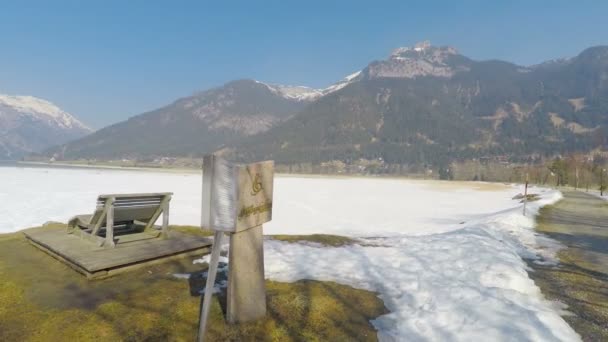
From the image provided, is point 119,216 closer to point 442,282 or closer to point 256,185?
point 256,185

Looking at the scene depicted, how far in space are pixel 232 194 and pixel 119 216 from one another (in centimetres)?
470

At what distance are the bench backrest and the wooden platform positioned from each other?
1.95 ft

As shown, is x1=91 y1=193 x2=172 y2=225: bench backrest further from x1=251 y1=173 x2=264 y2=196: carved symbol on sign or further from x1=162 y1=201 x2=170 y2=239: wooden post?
x1=251 y1=173 x2=264 y2=196: carved symbol on sign

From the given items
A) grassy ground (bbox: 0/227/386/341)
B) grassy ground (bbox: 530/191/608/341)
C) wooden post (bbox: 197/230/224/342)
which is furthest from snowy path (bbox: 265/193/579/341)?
wooden post (bbox: 197/230/224/342)

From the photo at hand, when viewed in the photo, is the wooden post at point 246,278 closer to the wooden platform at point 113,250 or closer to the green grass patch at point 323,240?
the wooden platform at point 113,250

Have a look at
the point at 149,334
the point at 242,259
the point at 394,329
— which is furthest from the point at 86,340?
the point at 394,329

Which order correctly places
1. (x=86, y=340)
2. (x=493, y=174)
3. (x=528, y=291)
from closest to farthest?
1. (x=86, y=340)
2. (x=528, y=291)
3. (x=493, y=174)

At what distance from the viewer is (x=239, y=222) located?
166 inches

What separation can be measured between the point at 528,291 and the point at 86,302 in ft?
24.7

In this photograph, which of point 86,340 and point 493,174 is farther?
point 493,174

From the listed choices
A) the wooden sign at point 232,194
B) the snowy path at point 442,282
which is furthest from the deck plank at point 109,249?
the wooden sign at point 232,194

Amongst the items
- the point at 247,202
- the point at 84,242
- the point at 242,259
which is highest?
the point at 247,202

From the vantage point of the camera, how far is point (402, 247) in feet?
30.6

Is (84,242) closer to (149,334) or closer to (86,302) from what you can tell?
(86,302)
